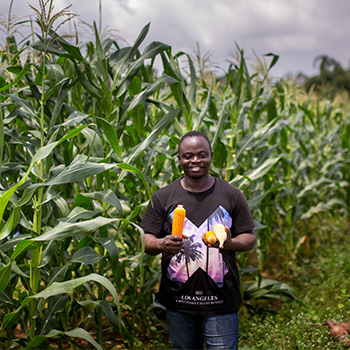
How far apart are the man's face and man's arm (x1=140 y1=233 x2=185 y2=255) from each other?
372 mm

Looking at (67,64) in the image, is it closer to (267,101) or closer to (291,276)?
(267,101)

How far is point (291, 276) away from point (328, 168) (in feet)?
6.38

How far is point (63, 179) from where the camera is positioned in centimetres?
181

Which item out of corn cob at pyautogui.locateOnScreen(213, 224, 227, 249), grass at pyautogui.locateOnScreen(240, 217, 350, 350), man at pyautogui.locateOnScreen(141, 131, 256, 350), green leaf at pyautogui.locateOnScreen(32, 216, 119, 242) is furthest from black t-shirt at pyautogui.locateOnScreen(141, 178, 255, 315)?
grass at pyautogui.locateOnScreen(240, 217, 350, 350)

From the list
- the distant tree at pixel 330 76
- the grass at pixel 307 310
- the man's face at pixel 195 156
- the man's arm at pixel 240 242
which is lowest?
the grass at pixel 307 310

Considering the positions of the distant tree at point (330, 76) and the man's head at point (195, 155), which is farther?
the distant tree at point (330, 76)

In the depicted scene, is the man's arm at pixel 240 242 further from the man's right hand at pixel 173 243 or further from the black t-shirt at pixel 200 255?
the man's right hand at pixel 173 243

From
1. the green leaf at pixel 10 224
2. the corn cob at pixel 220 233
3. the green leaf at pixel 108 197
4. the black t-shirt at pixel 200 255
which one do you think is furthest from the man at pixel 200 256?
the green leaf at pixel 10 224

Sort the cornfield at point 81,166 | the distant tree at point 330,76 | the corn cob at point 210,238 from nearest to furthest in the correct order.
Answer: the corn cob at point 210,238 < the cornfield at point 81,166 < the distant tree at point 330,76

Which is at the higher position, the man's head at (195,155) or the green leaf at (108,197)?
the man's head at (195,155)

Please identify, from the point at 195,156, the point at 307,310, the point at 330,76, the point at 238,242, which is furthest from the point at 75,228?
the point at 330,76

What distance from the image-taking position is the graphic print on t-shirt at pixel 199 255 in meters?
1.75

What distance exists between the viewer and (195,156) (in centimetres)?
176

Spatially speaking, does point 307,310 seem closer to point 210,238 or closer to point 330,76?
point 210,238
